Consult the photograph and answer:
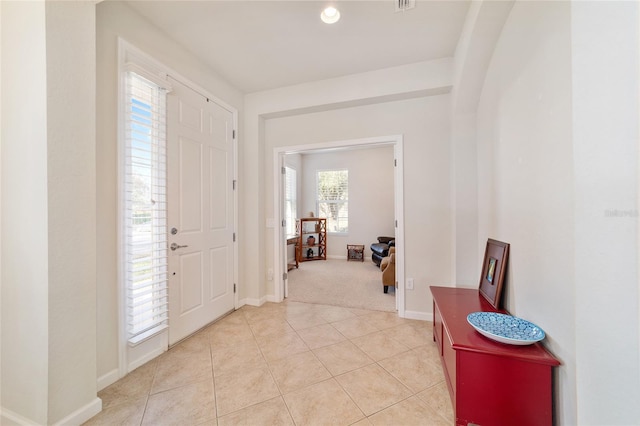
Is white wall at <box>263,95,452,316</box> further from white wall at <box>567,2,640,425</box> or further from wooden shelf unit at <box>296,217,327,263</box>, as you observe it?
wooden shelf unit at <box>296,217,327,263</box>

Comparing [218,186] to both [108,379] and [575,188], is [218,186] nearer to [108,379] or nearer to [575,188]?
[108,379]

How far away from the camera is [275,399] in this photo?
155 centimetres

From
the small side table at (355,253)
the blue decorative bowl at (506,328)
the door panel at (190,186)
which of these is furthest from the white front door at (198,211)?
the small side table at (355,253)

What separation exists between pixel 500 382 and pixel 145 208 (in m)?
2.54

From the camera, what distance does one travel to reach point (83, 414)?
1384mm

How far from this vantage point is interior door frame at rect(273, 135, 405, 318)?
110 inches

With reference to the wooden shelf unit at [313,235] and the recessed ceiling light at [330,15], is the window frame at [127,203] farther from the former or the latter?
the wooden shelf unit at [313,235]

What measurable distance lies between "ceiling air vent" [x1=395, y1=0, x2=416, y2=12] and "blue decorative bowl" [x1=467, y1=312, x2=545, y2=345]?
87.3 inches

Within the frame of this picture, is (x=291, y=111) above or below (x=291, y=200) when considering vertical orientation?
above

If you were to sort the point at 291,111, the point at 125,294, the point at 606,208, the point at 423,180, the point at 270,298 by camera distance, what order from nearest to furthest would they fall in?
the point at 606,208, the point at 125,294, the point at 423,180, the point at 291,111, the point at 270,298

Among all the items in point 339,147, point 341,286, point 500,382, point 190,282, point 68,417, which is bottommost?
point 341,286

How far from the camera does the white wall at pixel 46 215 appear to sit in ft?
4.20

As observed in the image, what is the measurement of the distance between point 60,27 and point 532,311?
3.01m

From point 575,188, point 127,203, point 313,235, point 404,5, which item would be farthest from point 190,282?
point 313,235
